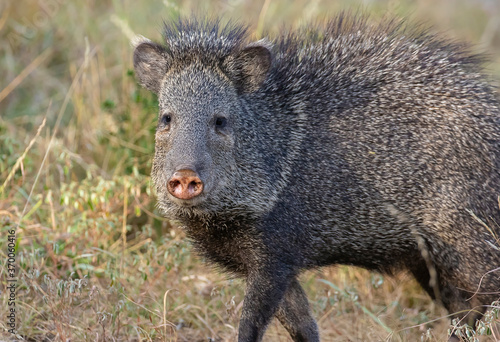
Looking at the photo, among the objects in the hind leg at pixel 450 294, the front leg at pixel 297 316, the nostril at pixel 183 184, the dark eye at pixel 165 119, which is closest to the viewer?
the nostril at pixel 183 184

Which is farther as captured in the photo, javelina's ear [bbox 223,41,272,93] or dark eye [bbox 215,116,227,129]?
javelina's ear [bbox 223,41,272,93]

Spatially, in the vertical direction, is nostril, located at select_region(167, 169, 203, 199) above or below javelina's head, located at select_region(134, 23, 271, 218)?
below

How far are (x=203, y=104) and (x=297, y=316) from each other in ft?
4.60

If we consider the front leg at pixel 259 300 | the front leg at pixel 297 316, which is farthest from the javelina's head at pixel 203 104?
the front leg at pixel 297 316

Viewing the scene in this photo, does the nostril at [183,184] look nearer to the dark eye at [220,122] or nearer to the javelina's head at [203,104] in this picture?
the javelina's head at [203,104]

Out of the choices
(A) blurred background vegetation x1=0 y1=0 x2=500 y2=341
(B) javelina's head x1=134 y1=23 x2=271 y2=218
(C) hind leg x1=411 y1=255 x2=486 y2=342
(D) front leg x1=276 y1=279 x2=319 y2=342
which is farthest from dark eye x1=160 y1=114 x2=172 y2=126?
(C) hind leg x1=411 y1=255 x2=486 y2=342

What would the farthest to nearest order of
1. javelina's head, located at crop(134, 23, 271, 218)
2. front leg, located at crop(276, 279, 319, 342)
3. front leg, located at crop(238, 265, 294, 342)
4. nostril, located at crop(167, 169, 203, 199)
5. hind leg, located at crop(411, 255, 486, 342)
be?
front leg, located at crop(276, 279, 319, 342)
hind leg, located at crop(411, 255, 486, 342)
front leg, located at crop(238, 265, 294, 342)
javelina's head, located at crop(134, 23, 271, 218)
nostril, located at crop(167, 169, 203, 199)

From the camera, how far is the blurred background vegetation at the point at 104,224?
4082mm

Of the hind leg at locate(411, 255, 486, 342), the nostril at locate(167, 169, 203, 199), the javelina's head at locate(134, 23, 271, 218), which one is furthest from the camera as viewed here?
the hind leg at locate(411, 255, 486, 342)

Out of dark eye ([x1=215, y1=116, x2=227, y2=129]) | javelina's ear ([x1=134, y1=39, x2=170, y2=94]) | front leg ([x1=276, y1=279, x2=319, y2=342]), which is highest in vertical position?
javelina's ear ([x1=134, y1=39, x2=170, y2=94])

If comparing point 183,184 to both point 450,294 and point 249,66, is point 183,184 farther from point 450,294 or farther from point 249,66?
point 450,294

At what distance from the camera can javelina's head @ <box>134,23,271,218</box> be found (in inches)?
143

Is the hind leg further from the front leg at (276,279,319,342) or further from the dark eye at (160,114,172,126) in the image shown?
the dark eye at (160,114,172,126)

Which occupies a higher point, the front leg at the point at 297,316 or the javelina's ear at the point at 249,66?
the javelina's ear at the point at 249,66
